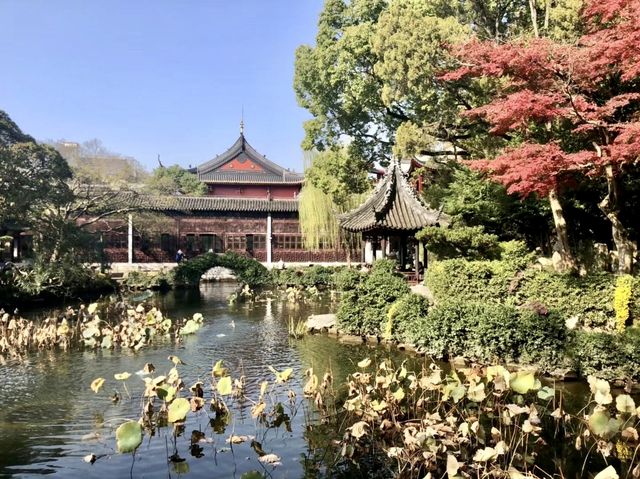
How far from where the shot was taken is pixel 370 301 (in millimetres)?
11875

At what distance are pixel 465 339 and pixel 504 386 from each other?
11.8 feet

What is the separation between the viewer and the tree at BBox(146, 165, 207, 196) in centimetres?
3591

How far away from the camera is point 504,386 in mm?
5824

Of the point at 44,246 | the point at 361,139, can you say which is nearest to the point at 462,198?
the point at 361,139

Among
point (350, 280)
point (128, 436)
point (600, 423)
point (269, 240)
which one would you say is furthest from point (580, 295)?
point (269, 240)

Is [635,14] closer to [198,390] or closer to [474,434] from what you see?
[474,434]

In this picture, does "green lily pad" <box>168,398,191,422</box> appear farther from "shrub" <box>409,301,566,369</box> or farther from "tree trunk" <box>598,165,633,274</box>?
"tree trunk" <box>598,165,633,274</box>

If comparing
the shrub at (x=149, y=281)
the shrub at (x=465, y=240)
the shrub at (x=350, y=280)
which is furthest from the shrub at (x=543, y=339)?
the shrub at (x=149, y=281)

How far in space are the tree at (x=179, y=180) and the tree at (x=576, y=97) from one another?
2429 centimetres

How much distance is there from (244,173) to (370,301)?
32.0 m

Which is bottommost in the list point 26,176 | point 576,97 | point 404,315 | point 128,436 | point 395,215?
point 128,436

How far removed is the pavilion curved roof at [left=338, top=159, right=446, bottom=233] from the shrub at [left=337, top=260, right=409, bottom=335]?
3089 millimetres

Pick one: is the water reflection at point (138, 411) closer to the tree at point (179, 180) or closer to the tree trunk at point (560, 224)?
the tree trunk at point (560, 224)

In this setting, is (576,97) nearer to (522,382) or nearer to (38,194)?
(522,382)
